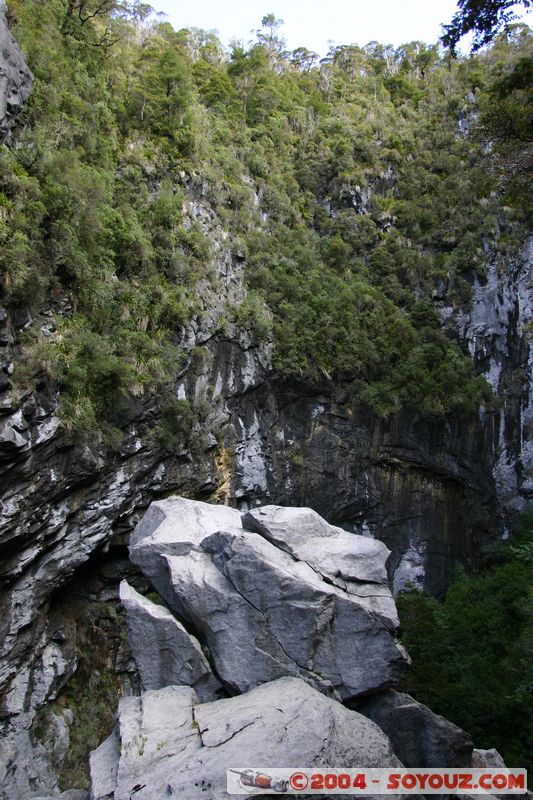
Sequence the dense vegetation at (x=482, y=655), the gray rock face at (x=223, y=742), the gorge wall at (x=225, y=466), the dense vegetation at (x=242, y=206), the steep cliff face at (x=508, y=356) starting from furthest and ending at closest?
the steep cliff face at (x=508, y=356) → the dense vegetation at (x=242, y=206) → the gorge wall at (x=225, y=466) → the dense vegetation at (x=482, y=655) → the gray rock face at (x=223, y=742)

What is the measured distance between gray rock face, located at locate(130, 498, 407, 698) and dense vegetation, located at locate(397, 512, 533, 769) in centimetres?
205

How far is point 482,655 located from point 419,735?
616 cm

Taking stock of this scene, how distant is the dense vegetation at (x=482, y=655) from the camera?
1091 cm

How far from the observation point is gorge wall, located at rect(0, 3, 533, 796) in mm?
12203

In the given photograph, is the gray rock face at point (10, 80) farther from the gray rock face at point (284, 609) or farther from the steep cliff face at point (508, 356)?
the steep cliff face at point (508, 356)

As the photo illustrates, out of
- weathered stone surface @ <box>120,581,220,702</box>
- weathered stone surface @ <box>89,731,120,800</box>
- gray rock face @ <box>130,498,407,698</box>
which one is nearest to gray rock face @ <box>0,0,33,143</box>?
gray rock face @ <box>130,498,407,698</box>

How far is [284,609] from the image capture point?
7.47 metres

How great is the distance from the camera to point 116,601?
49.8ft

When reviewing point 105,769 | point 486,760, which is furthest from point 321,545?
point 486,760

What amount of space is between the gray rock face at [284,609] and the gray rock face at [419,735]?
1.57 ft

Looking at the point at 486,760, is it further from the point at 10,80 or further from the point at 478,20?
the point at 10,80

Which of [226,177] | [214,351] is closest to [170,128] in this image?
[226,177]

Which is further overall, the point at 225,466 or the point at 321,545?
the point at 225,466

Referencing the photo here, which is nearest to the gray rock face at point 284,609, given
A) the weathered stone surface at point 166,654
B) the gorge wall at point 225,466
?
the weathered stone surface at point 166,654
